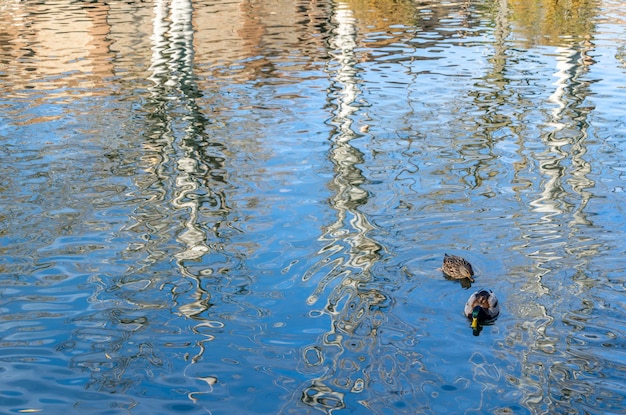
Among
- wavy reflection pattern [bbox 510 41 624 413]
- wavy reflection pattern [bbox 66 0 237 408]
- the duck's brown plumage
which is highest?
the duck's brown plumage

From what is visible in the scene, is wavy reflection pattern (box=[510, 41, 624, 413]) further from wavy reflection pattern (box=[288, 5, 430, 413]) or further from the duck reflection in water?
wavy reflection pattern (box=[288, 5, 430, 413])

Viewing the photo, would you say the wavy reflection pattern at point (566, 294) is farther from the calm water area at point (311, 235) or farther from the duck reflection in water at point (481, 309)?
the duck reflection in water at point (481, 309)

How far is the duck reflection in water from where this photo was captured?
7438 mm

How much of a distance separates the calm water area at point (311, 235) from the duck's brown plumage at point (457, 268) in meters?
0.10

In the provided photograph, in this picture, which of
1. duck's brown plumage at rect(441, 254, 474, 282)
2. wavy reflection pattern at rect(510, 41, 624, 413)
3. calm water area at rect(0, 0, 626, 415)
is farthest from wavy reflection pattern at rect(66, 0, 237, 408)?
wavy reflection pattern at rect(510, 41, 624, 413)

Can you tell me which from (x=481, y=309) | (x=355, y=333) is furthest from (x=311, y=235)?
(x=481, y=309)

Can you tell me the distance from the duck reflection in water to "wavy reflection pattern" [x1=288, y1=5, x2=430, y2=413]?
554 mm

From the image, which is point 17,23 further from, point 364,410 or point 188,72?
point 364,410

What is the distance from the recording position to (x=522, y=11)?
95.2 feet

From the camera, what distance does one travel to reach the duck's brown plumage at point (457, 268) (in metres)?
8.33

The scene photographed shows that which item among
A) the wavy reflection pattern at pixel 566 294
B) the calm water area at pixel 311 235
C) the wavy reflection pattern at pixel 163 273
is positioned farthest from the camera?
the wavy reflection pattern at pixel 163 273

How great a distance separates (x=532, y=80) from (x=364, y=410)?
13.0m

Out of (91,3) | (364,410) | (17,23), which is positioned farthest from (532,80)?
(91,3)

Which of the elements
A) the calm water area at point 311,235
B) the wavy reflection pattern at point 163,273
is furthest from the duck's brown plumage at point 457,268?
the wavy reflection pattern at point 163,273
